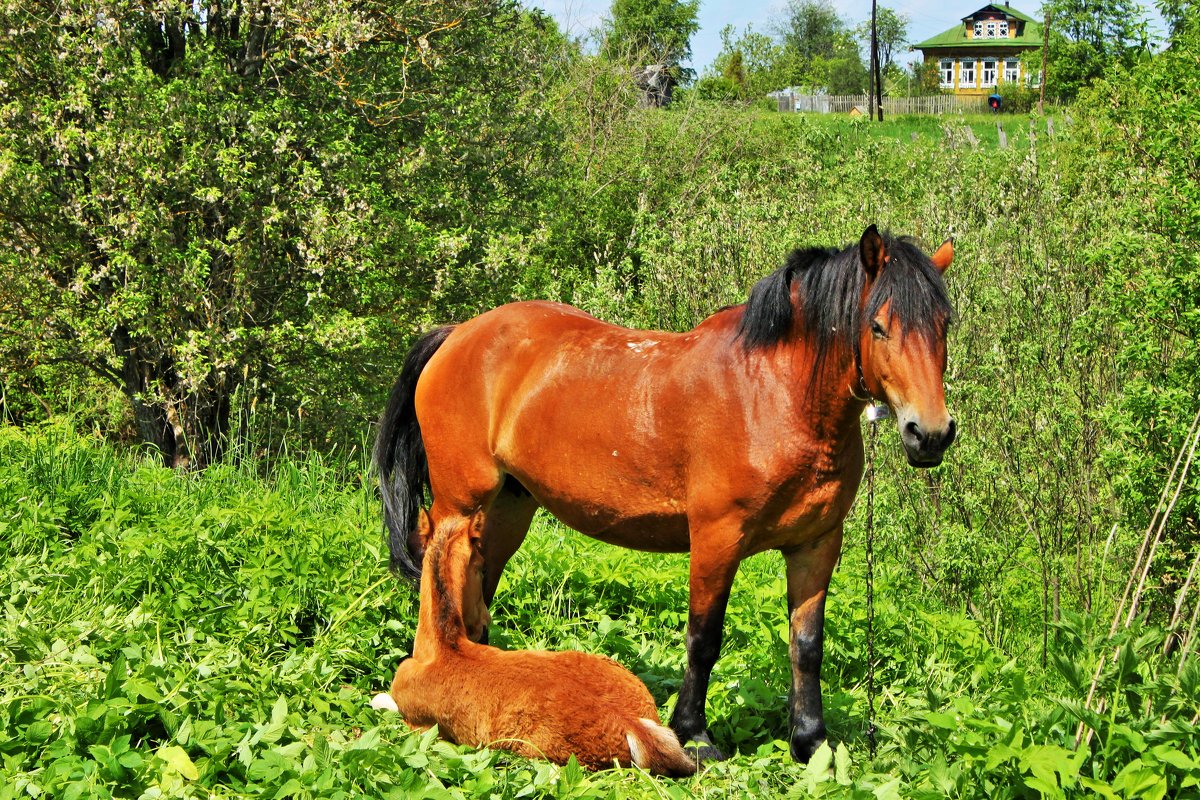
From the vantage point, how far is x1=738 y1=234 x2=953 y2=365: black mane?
3770mm

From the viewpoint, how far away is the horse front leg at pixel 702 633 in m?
4.09

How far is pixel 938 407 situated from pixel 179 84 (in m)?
8.77

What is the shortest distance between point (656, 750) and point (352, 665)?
1.72 meters

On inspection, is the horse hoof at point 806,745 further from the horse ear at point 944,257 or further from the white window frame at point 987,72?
the white window frame at point 987,72

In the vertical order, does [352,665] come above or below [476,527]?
below

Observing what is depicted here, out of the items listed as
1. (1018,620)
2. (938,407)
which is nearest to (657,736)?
(938,407)

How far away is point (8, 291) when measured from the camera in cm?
1116

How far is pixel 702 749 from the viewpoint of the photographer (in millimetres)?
4152

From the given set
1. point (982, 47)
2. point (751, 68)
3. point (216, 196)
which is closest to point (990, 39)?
point (982, 47)

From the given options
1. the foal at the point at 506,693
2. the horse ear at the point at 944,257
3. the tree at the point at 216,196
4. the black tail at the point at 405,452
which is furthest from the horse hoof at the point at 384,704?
the tree at the point at 216,196

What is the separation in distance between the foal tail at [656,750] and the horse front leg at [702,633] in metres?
0.19

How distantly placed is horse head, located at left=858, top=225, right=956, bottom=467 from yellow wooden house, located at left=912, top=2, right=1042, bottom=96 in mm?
97401

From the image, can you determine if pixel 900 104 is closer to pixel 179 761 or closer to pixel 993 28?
pixel 993 28

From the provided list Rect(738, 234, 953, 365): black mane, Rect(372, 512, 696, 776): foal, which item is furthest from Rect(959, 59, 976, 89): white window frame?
Rect(372, 512, 696, 776): foal
